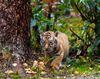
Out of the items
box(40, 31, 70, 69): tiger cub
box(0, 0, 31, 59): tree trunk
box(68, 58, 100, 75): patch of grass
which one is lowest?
box(68, 58, 100, 75): patch of grass

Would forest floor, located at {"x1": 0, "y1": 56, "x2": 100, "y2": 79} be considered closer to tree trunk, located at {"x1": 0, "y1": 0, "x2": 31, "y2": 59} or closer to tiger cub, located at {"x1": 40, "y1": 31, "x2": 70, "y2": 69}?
tiger cub, located at {"x1": 40, "y1": 31, "x2": 70, "y2": 69}

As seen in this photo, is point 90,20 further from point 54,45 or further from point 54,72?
point 54,72

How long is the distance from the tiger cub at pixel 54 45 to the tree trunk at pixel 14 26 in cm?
36

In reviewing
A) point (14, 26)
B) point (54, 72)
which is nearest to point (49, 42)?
point (54, 72)

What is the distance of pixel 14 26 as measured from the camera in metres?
8.03

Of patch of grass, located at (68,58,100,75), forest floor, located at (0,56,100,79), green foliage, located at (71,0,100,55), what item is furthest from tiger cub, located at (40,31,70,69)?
green foliage, located at (71,0,100,55)

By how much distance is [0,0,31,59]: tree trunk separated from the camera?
7.98m

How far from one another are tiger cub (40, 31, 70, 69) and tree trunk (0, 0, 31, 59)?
36cm

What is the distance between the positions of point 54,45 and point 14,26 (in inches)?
30.3

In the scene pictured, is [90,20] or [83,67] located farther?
[90,20]

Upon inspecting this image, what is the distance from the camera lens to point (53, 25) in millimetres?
10047

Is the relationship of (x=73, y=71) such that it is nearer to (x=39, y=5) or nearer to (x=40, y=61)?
(x=40, y=61)

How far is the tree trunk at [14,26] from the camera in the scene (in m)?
7.98

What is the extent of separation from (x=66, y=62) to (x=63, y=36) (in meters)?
0.51
